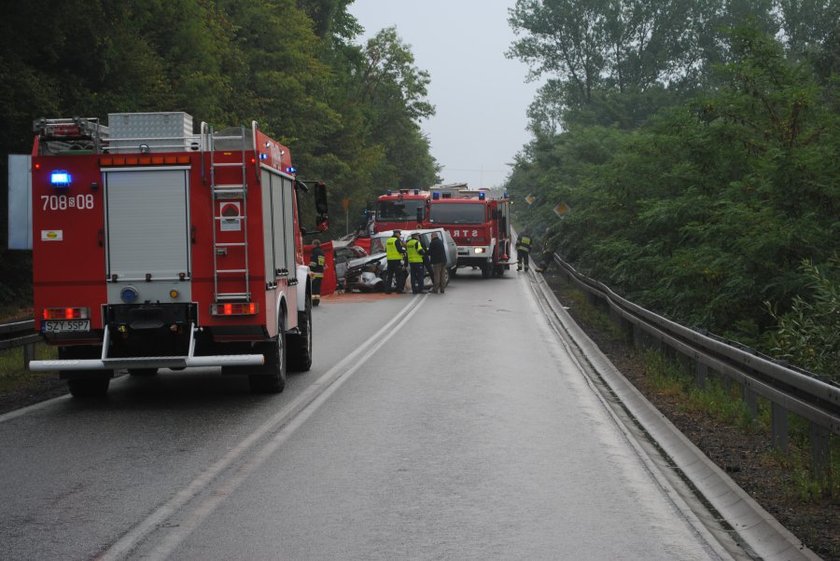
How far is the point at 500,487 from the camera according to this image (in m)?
8.37

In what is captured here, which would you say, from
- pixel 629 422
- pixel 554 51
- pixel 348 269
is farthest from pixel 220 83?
pixel 554 51

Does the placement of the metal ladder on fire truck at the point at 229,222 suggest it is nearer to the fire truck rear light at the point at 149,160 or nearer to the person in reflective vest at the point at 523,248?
the fire truck rear light at the point at 149,160

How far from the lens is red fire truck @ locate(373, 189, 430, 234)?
45.6m

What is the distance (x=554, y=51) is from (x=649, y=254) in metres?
65.7

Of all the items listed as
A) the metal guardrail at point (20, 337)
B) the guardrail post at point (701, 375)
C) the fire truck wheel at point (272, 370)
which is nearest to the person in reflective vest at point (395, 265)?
the metal guardrail at point (20, 337)

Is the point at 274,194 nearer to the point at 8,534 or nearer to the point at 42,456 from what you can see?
the point at 42,456

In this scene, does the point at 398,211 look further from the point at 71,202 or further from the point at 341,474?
the point at 341,474

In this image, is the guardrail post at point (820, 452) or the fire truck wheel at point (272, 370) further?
the fire truck wheel at point (272, 370)

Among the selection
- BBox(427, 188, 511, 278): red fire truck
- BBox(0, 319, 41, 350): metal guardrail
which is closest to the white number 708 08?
BBox(0, 319, 41, 350): metal guardrail

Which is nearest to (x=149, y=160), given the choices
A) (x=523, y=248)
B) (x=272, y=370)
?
(x=272, y=370)

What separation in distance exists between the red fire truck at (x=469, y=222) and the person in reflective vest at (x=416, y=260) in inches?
251

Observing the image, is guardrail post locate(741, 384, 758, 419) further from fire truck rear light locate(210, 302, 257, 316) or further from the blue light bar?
the blue light bar

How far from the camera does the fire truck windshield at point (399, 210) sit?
45.7 meters

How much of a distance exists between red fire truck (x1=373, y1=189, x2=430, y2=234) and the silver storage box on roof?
108 feet
